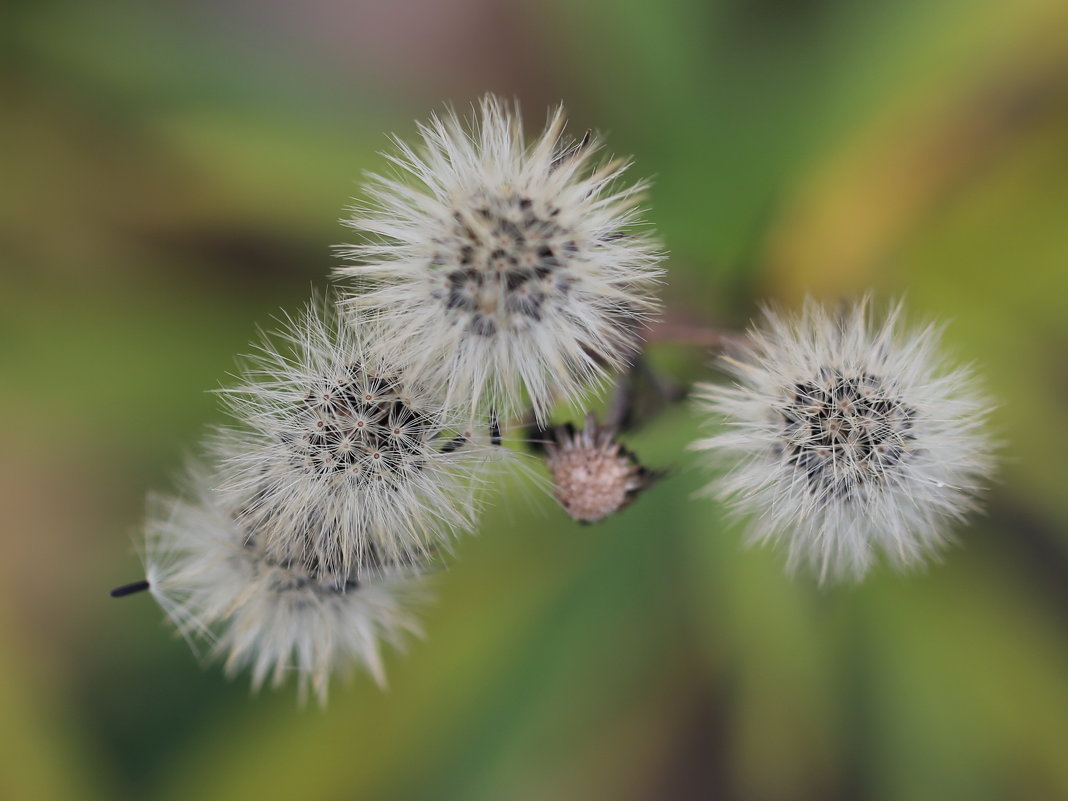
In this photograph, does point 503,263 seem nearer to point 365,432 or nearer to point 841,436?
point 365,432

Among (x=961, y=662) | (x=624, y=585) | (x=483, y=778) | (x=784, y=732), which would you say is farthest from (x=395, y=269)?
(x=961, y=662)

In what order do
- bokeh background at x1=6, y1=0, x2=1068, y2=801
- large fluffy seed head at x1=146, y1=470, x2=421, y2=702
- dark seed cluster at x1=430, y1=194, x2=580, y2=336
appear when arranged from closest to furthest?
1. dark seed cluster at x1=430, y1=194, x2=580, y2=336
2. large fluffy seed head at x1=146, y1=470, x2=421, y2=702
3. bokeh background at x1=6, y1=0, x2=1068, y2=801

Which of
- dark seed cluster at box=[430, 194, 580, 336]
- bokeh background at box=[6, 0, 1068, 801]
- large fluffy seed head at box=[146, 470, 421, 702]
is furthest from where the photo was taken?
bokeh background at box=[6, 0, 1068, 801]

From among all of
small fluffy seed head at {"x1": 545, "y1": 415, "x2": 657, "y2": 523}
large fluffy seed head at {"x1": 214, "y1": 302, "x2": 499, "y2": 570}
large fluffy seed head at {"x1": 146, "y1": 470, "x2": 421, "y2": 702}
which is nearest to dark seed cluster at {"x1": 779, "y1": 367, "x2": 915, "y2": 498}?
small fluffy seed head at {"x1": 545, "y1": 415, "x2": 657, "y2": 523}

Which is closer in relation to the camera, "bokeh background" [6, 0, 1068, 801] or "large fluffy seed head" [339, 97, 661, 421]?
"large fluffy seed head" [339, 97, 661, 421]

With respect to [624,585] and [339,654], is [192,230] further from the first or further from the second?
[624,585]

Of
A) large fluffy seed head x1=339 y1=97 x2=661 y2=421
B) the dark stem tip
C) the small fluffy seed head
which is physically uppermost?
large fluffy seed head x1=339 y1=97 x2=661 y2=421

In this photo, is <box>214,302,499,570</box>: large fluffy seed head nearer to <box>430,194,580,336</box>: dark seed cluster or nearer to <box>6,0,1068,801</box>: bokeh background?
<box>430,194,580,336</box>: dark seed cluster
